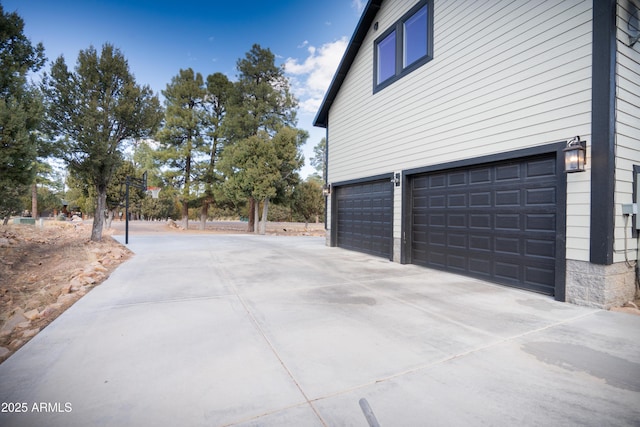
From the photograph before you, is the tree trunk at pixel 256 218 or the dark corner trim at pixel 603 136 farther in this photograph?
the tree trunk at pixel 256 218

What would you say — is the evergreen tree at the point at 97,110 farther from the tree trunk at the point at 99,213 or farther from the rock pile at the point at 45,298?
the rock pile at the point at 45,298

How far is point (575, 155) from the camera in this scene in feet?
12.1

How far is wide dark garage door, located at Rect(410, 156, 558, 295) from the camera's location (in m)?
4.26

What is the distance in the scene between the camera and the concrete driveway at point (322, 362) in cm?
164

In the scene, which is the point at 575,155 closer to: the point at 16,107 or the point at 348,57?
the point at 348,57

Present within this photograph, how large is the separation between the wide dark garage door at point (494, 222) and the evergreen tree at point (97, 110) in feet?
30.6

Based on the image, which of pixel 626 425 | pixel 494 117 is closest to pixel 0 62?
pixel 494 117

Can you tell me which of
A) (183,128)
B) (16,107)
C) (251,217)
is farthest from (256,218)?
(16,107)

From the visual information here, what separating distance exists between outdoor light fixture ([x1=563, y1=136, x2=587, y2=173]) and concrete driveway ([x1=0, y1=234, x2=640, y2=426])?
180 centimetres

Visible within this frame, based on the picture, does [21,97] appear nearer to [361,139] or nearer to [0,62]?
[0,62]

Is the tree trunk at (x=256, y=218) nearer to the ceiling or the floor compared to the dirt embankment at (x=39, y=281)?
nearer to the ceiling

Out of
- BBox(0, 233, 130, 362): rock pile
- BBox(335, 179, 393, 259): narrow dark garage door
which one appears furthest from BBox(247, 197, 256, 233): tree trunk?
BBox(0, 233, 130, 362): rock pile

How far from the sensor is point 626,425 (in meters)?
1.58

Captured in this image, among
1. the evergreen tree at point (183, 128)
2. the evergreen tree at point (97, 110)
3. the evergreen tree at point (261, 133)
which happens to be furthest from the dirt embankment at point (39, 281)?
the evergreen tree at point (183, 128)
